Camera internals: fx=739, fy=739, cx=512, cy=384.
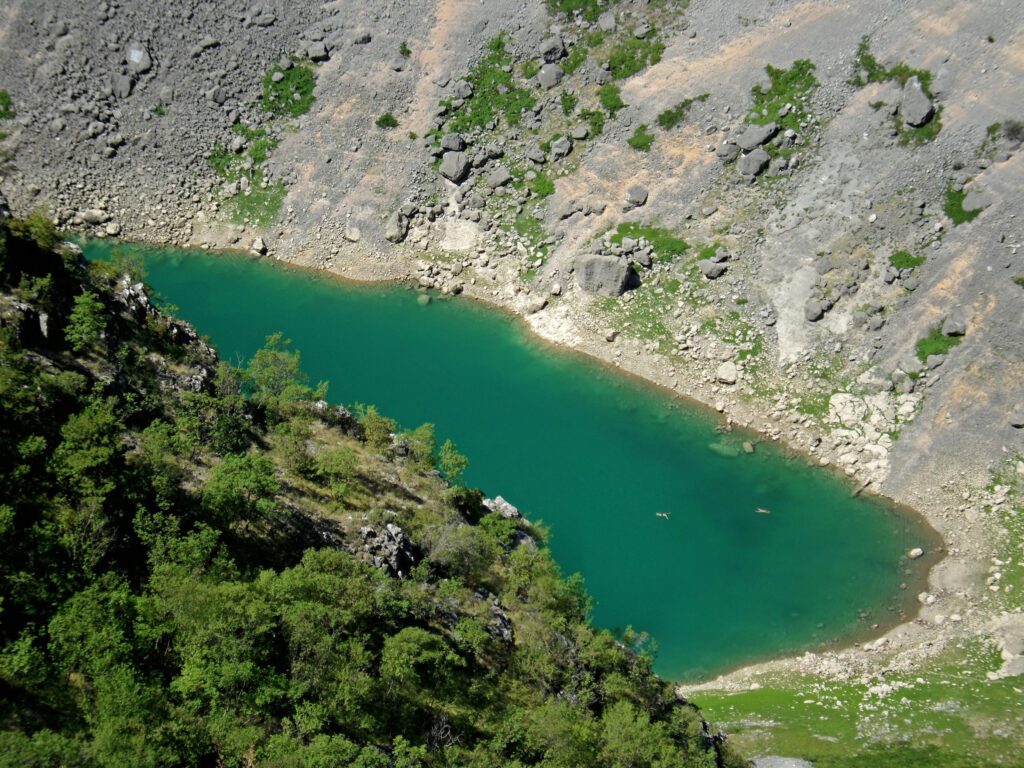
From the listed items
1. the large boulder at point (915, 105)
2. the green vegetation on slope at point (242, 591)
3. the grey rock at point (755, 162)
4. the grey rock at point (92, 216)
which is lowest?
the green vegetation on slope at point (242, 591)

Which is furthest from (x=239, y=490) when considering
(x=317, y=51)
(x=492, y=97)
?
(x=317, y=51)

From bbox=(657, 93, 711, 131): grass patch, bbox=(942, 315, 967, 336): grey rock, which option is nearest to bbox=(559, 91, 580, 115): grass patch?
bbox=(657, 93, 711, 131): grass patch

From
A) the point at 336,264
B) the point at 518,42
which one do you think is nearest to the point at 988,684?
the point at 336,264

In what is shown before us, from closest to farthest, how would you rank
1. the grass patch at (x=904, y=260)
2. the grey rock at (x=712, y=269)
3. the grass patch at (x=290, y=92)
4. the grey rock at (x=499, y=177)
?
the grass patch at (x=904, y=260)
the grey rock at (x=712, y=269)
the grey rock at (x=499, y=177)
the grass patch at (x=290, y=92)

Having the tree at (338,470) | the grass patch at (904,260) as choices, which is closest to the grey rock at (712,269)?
the grass patch at (904,260)

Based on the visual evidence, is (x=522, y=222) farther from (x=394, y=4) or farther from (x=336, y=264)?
(x=394, y=4)

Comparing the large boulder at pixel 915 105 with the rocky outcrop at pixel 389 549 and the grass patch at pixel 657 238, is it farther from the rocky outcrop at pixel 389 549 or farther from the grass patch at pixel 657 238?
the rocky outcrop at pixel 389 549
